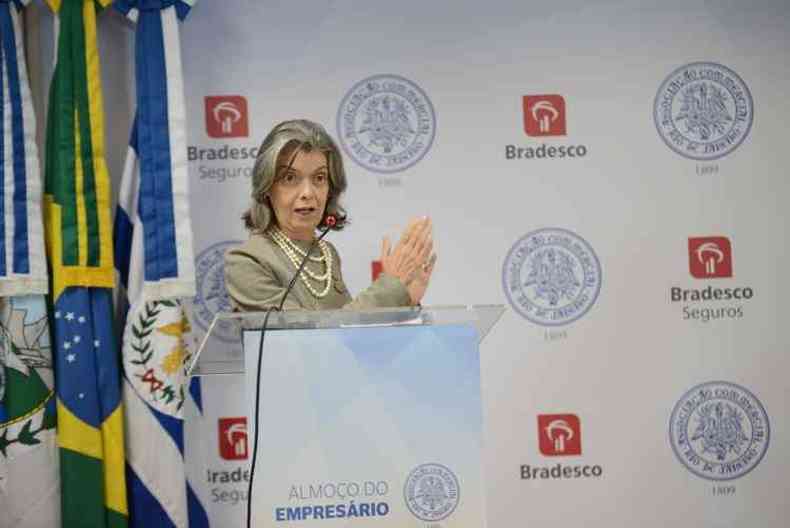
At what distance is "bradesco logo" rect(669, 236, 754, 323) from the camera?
430cm

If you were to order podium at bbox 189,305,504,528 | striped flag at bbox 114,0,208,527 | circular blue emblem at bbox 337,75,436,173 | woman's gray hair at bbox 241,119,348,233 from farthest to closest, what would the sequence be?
1. circular blue emblem at bbox 337,75,436,173
2. striped flag at bbox 114,0,208,527
3. woman's gray hair at bbox 241,119,348,233
4. podium at bbox 189,305,504,528

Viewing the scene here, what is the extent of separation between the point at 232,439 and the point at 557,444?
4.56ft

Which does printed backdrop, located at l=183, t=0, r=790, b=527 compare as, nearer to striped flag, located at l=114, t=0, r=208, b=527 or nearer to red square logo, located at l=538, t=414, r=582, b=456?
red square logo, located at l=538, t=414, r=582, b=456

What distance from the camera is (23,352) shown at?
3.71 meters

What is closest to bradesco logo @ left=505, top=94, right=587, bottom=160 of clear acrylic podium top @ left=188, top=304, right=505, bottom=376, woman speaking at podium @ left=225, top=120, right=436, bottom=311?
woman speaking at podium @ left=225, top=120, right=436, bottom=311

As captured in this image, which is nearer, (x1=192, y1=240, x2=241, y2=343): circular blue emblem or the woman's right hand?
the woman's right hand

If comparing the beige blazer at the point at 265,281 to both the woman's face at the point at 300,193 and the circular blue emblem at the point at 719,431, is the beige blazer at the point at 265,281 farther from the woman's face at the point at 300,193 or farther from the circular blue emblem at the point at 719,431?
the circular blue emblem at the point at 719,431

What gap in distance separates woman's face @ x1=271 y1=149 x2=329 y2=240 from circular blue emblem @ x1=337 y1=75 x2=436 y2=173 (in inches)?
44.4

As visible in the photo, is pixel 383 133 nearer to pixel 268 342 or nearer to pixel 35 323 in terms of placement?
pixel 35 323

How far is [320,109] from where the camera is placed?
13.9ft

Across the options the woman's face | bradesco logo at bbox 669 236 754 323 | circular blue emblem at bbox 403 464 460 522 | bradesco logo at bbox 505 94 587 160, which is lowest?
circular blue emblem at bbox 403 464 460 522

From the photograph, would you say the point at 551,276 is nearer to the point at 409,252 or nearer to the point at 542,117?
the point at 542,117

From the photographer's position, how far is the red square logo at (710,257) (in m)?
4.32

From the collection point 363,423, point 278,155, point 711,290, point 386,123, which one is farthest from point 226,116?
point 363,423
